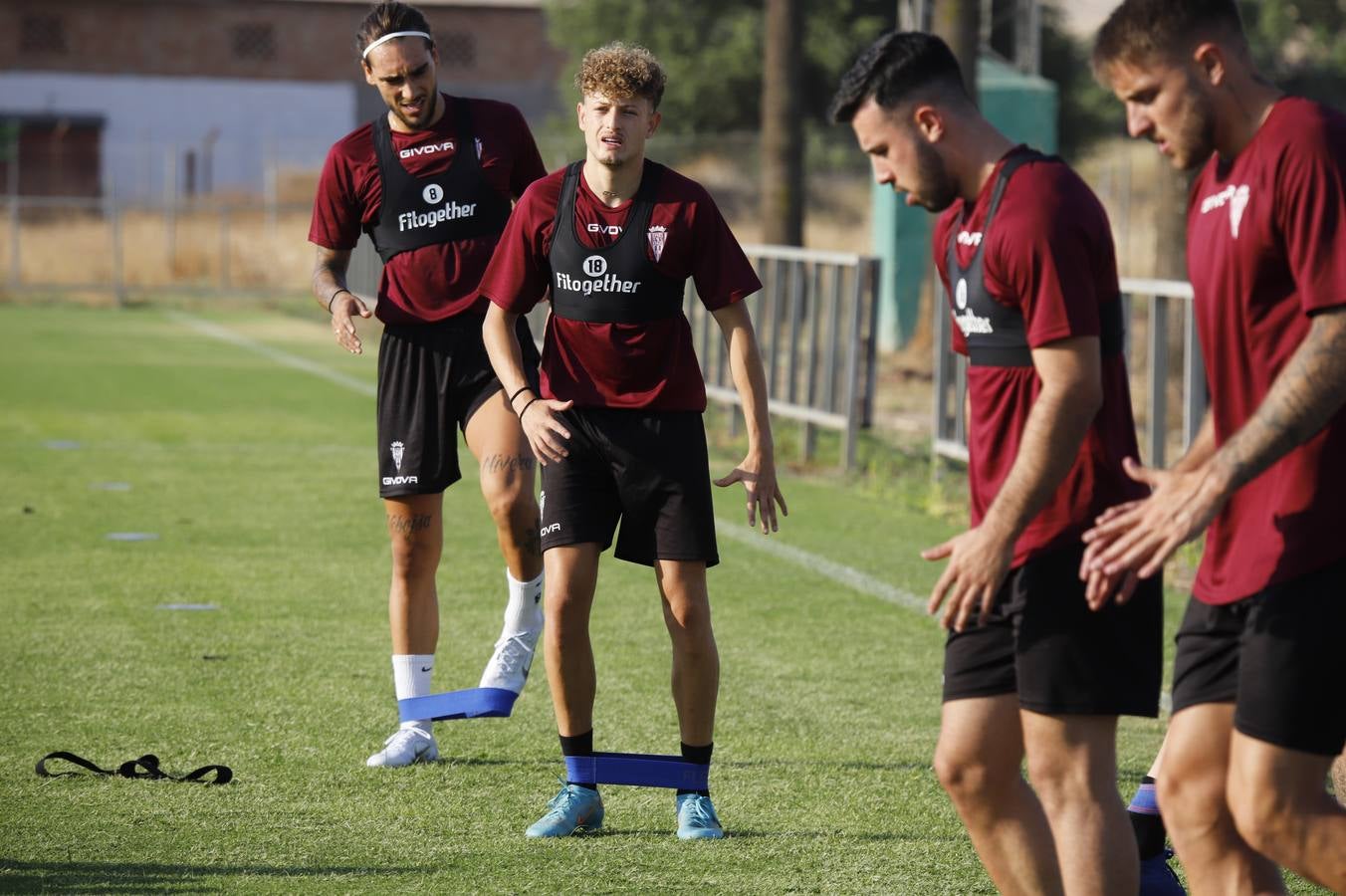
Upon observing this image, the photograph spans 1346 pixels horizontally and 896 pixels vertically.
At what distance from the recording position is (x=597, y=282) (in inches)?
207

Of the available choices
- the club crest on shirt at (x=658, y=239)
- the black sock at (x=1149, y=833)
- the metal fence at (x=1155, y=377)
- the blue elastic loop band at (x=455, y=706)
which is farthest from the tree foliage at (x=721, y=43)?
the black sock at (x=1149, y=833)

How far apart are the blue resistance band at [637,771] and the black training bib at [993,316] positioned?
194 centimetres

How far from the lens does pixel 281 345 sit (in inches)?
1042

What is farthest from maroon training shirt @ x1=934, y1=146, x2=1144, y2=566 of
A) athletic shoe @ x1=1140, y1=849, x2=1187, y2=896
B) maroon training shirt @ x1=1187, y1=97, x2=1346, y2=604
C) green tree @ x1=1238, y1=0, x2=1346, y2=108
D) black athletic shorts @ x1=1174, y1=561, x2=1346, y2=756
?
green tree @ x1=1238, y1=0, x2=1346, y2=108

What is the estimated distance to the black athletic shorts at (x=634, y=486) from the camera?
5285 millimetres

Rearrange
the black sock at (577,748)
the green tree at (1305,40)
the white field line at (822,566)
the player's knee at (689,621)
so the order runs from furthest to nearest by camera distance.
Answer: the green tree at (1305,40) → the white field line at (822,566) → the black sock at (577,748) → the player's knee at (689,621)

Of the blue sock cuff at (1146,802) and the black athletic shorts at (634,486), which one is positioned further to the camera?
the black athletic shorts at (634,486)

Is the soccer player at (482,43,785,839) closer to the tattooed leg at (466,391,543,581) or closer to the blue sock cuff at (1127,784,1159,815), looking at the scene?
the tattooed leg at (466,391,543,581)

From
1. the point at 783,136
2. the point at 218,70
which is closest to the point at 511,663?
the point at 783,136

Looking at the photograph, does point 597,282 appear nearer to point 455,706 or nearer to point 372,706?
point 455,706

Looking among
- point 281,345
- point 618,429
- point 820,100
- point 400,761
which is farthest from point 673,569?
point 820,100

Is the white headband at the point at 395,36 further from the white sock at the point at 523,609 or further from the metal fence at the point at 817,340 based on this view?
the metal fence at the point at 817,340

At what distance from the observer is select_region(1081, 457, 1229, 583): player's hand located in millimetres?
3266

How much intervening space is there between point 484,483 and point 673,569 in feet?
3.79
